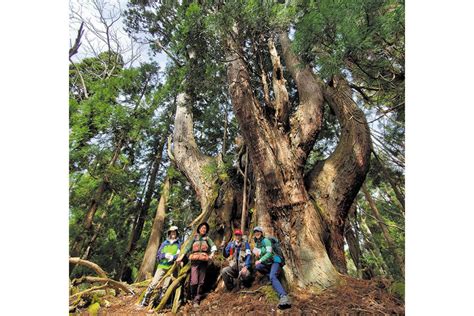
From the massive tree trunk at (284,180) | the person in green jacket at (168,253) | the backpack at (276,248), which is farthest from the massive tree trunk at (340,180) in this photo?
the person in green jacket at (168,253)

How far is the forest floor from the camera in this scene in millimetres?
2311

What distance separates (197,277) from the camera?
10.3 feet

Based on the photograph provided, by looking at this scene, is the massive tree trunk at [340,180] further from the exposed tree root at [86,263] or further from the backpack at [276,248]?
the exposed tree root at [86,263]

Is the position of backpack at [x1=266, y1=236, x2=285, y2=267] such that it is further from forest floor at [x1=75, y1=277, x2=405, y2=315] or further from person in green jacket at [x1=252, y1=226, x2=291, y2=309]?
forest floor at [x1=75, y1=277, x2=405, y2=315]

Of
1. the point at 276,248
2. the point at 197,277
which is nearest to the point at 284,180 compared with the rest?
the point at 276,248

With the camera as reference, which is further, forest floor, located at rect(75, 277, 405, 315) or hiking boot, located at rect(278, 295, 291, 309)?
hiking boot, located at rect(278, 295, 291, 309)

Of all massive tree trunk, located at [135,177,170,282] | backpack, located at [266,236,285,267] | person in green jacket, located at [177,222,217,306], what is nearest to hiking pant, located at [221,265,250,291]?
person in green jacket, located at [177,222,217,306]

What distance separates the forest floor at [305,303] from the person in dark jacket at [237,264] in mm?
125

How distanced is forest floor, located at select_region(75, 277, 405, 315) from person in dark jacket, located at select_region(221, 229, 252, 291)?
125 millimetres

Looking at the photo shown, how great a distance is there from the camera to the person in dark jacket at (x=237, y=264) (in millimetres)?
3055

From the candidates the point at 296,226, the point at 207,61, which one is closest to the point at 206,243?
the point at 296,226

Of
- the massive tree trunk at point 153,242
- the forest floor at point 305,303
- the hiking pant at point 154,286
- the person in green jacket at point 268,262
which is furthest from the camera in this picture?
the massive tree trunk at point 153,242

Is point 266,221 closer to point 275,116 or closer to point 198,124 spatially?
point 275,116

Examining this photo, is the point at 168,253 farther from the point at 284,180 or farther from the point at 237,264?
the point at 284,180
